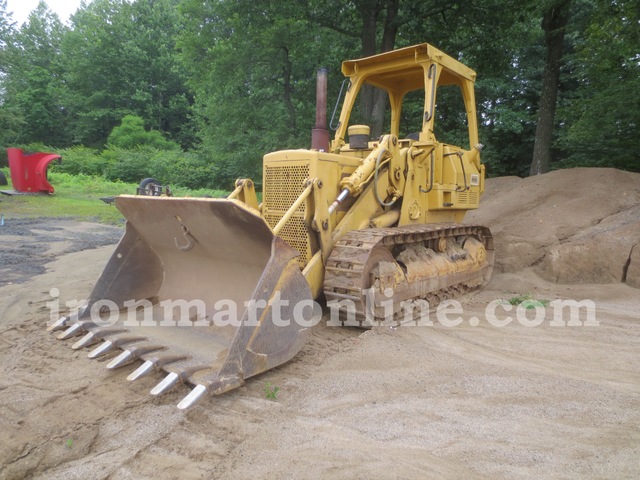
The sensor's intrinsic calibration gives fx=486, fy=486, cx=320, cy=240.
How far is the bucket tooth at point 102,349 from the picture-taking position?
3.56 metres

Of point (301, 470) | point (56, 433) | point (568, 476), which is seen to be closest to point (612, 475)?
point (568, 476)

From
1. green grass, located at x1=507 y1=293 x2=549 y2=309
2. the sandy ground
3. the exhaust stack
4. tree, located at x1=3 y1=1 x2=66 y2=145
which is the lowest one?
the sandy ground

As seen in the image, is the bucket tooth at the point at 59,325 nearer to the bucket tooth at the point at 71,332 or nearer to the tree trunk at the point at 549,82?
the bucket tooth at the point at 71,332

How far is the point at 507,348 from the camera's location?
164 inches

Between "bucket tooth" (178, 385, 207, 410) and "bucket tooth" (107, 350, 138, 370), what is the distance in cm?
69

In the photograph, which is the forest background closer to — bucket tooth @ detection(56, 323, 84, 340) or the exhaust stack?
the exhaust stack

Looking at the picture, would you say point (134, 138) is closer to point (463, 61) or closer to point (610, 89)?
point (463, 61)

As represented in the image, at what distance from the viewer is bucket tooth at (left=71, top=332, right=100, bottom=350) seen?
379cm

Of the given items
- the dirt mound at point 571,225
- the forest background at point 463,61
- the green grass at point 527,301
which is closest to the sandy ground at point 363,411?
the green grass at point 527,301

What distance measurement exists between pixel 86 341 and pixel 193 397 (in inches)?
57.5

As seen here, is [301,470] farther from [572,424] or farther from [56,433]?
[572,424]

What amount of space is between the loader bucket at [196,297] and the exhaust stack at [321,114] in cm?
157

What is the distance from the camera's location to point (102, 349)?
3576 millimetres

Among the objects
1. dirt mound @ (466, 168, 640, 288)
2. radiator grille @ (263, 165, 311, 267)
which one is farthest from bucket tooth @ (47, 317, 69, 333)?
dirt mound @ (466, 168, 640, 288)
